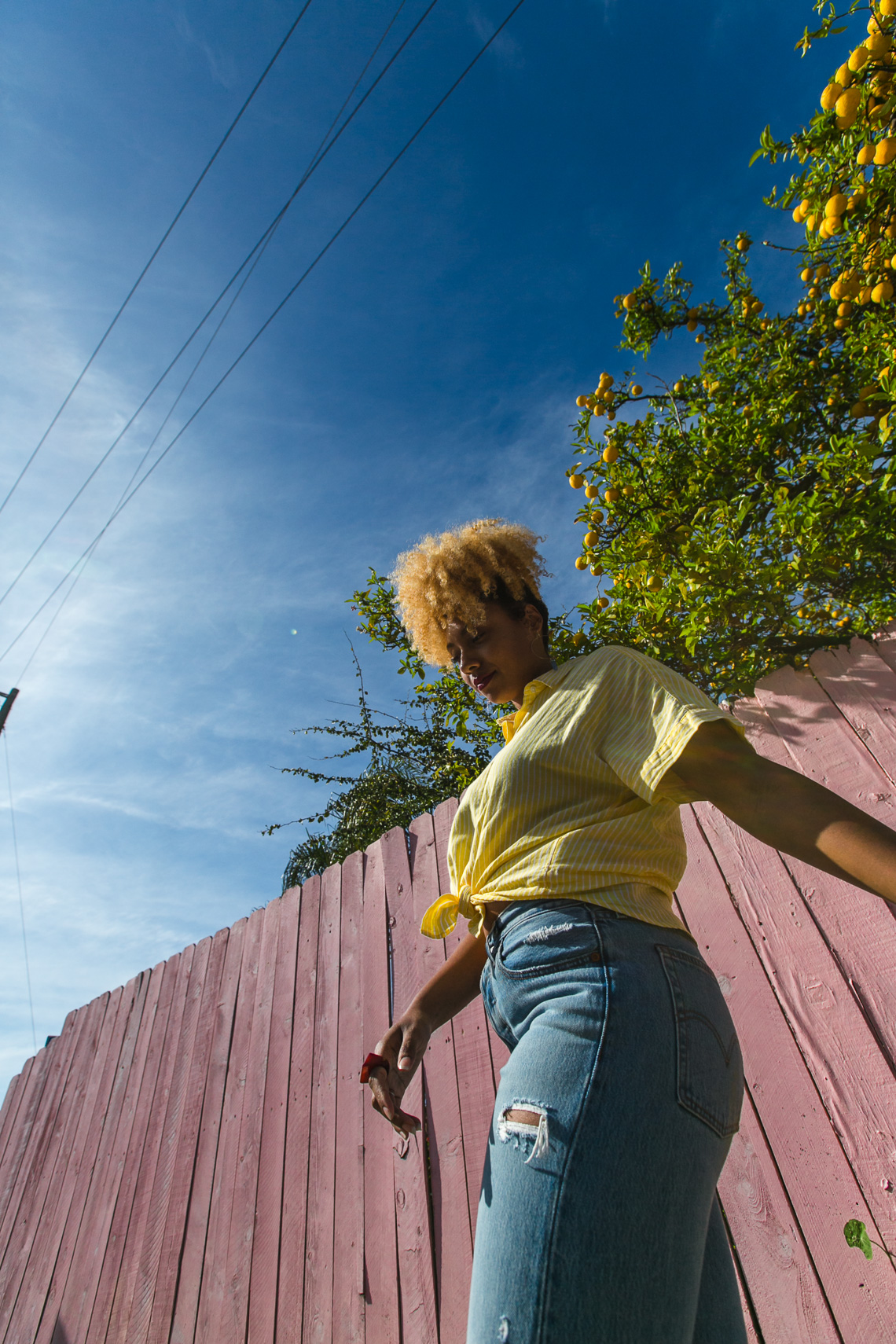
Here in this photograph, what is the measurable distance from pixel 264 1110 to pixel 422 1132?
938 mm

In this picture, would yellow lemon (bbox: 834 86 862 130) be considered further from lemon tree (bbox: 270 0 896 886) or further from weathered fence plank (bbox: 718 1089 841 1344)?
weathered fence plank (bbox: 718 1089 841 1344)

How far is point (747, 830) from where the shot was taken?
866 millimetres

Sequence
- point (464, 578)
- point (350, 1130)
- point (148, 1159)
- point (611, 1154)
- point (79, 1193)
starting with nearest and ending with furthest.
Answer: point (611, 1154), point (464, 578), point (350, 1130), point (148, 1159), point (79, 1193)

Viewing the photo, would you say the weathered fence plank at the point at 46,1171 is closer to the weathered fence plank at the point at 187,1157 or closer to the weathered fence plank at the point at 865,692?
the weathered fence plank at the point at 187,1157

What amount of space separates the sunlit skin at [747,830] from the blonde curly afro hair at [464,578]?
29.2 inches

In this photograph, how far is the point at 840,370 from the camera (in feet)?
10.5

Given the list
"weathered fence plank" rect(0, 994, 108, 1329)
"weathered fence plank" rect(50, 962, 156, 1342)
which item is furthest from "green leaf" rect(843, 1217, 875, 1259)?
"weathered fence plank" rect(0, 994, 108, 1329)

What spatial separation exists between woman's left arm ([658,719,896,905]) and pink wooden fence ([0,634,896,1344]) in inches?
39.6

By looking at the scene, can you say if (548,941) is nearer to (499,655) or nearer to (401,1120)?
(401,1120)

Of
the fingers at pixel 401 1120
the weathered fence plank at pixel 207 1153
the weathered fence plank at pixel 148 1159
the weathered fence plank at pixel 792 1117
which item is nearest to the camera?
the fingers at pixel 401 1120

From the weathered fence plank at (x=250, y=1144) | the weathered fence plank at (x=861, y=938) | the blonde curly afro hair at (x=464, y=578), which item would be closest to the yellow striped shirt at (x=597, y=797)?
the blonde curly afro hair at (x=464, y=578)

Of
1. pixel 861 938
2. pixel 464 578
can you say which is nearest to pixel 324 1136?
pixel 861 938

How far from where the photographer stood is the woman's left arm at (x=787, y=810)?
75 centimetres

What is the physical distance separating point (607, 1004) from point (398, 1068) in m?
0.63
